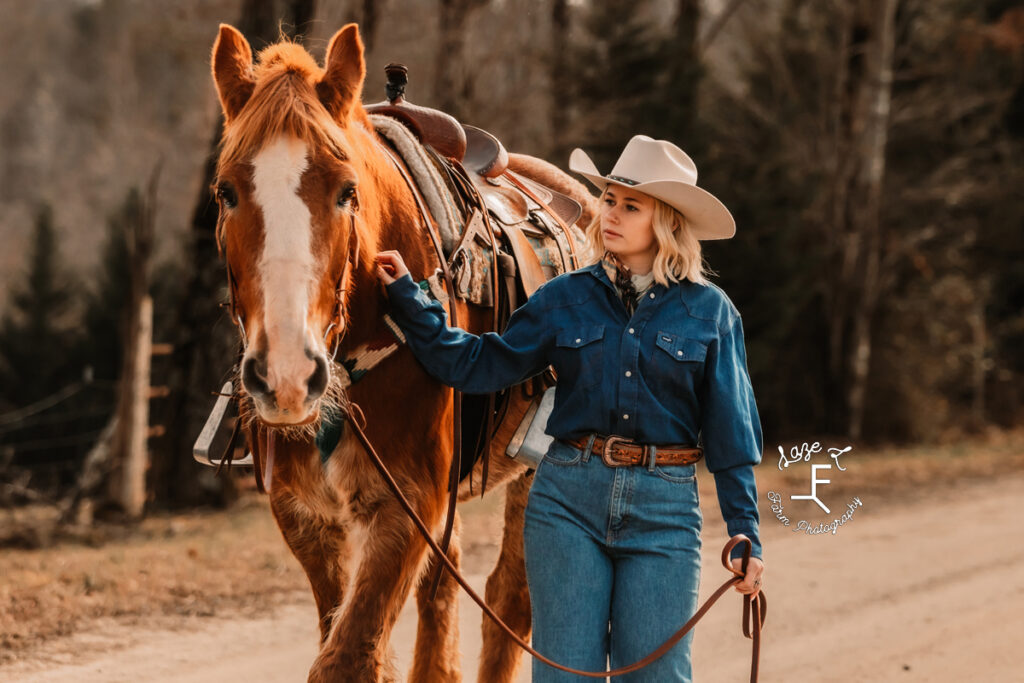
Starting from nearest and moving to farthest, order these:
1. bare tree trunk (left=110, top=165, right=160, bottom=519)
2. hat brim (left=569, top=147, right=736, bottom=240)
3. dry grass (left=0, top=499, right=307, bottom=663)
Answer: hat brim (left=569, top=147, right=736, bottom=240) < dry grass (left=0, top=499, right=307, bottom=663) < bare tree trunk (left=110, top=165, right=160, bottom=519)

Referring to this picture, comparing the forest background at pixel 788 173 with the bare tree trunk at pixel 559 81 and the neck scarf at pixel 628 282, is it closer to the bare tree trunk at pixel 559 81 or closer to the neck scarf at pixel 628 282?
the bare tree trunk at pixel 559 81

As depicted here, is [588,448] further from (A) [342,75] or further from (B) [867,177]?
(B) [867,177]

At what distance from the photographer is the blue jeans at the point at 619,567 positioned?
289 centimetres

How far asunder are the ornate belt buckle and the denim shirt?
2 centimetres

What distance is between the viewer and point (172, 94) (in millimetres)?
30766

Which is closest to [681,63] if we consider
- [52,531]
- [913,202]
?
[913,202]

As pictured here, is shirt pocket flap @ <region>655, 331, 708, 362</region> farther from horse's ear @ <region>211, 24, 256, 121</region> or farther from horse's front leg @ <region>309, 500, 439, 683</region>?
horse's ear @ <region>211, 24, 256, 121</region>

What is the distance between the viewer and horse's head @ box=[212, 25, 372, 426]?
2.58 meters

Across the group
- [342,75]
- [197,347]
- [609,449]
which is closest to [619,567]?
[609,449]

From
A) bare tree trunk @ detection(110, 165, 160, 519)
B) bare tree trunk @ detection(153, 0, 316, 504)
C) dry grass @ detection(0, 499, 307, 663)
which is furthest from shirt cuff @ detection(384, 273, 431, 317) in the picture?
bare tree trunk @ detection(153, 0, 316, 504)

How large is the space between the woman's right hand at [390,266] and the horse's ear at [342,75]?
42 cm

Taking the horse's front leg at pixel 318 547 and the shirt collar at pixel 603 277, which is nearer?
the shirt collar at pixel 603 277

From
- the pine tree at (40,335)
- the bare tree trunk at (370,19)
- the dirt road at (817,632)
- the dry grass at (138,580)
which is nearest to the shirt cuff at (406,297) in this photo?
the dirt road at (817,632)

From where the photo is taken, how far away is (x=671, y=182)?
297cm
